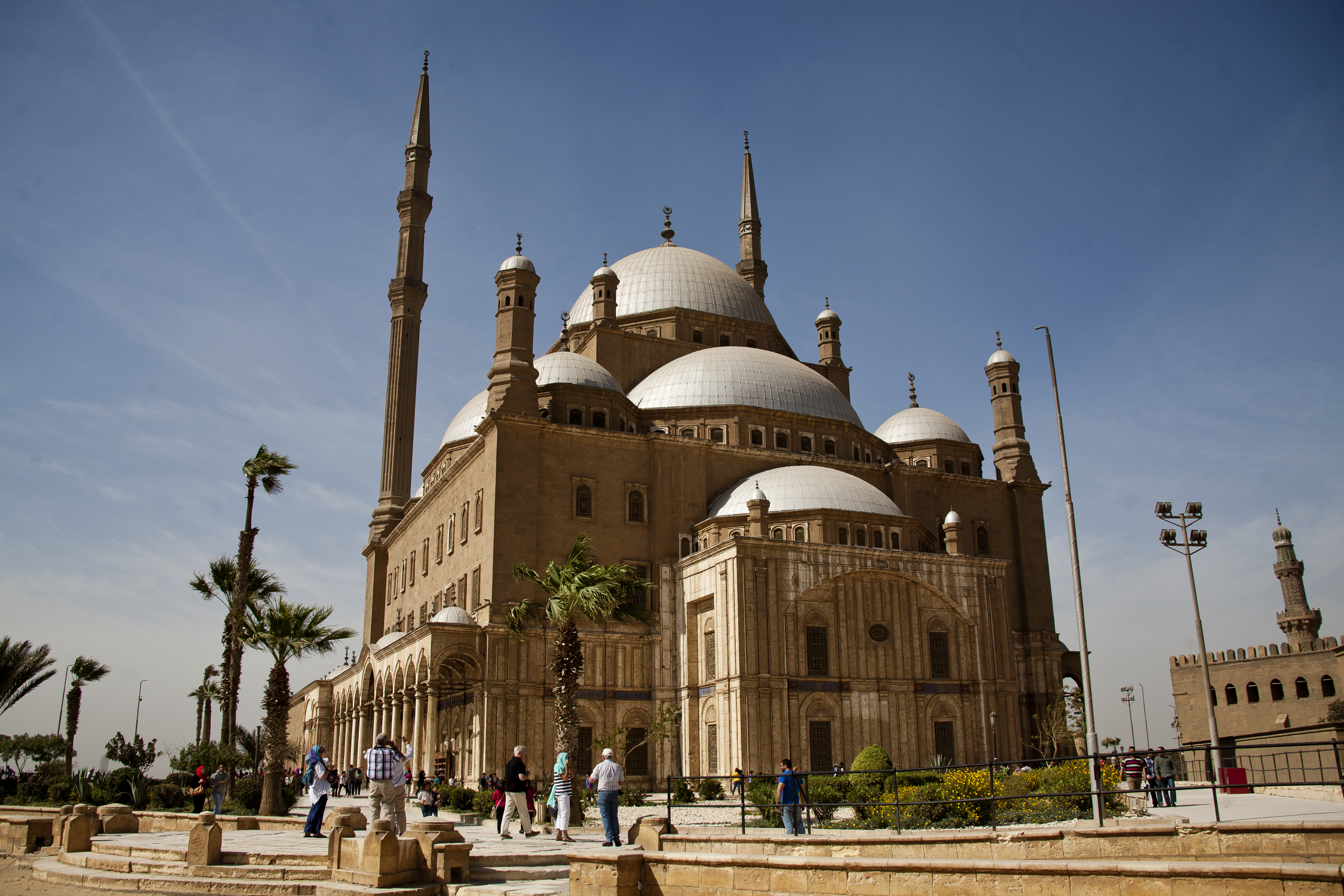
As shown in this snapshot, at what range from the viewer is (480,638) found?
27.9 meters

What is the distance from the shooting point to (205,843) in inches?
508

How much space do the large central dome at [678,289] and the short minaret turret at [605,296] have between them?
1660mm

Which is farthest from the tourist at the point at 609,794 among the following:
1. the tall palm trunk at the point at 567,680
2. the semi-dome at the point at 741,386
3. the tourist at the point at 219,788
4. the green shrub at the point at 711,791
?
the semi-dome at the point at 741,386

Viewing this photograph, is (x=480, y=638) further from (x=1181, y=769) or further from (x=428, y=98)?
(x=428, y=98)

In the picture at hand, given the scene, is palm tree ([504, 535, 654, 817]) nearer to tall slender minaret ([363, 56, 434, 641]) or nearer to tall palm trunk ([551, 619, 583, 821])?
tall palm trunk ([551, 619, 583, 821])

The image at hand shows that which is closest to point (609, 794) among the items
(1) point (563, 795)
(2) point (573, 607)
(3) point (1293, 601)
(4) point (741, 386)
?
(1) point (563, 795)

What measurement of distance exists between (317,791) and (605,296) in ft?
85.3

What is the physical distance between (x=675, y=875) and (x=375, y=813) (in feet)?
14.0

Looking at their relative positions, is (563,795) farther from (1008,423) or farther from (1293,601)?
(1293,601)

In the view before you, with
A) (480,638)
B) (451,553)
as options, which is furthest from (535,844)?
(451,553)

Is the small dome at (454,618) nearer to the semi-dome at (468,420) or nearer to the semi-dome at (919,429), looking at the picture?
the semi-dome at (468,420)

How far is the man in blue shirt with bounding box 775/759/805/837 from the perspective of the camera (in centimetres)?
1394

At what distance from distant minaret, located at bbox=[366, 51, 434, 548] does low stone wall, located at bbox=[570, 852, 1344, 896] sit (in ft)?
113

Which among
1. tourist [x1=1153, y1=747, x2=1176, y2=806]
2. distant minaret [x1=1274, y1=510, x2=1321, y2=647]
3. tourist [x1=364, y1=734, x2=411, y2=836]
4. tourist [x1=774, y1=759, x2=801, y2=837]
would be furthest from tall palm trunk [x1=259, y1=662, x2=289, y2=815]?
distant minaret [x1=1274, y1=510, x2=1321, y2=647]
